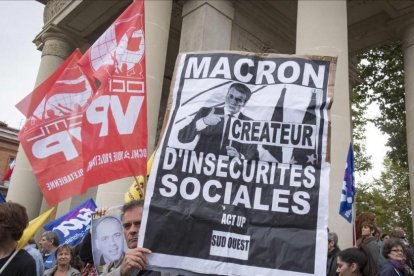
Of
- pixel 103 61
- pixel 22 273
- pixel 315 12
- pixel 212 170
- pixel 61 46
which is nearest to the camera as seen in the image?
pixel 212 170

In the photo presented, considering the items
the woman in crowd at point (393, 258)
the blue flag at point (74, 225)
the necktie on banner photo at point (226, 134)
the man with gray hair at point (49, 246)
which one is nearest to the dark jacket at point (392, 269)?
the woman in crowd at point (393, 258)

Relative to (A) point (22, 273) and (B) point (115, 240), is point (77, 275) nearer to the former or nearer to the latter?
(B) point (115, 240)

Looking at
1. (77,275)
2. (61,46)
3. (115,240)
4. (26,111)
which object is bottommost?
(77,275)

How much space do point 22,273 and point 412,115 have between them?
10.1 m

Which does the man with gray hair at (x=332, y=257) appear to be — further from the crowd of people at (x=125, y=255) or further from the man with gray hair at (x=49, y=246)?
the man with gray hair at (x=49, y=246)

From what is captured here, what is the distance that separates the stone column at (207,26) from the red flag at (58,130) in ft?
18.8

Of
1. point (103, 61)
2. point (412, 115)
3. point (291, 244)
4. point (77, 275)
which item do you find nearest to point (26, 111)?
point (103, 61)

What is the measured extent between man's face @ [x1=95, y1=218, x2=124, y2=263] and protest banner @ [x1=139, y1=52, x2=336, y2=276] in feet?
4.22

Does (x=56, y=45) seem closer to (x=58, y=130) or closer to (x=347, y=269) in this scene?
(x=58, y=130)

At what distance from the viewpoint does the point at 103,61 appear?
4426mm

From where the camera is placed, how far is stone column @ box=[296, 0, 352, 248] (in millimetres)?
6789

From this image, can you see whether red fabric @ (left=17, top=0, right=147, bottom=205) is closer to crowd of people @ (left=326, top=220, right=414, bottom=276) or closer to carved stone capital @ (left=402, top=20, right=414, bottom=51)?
crowd of people @ (left=326, top=220, right=414, bottom=276)

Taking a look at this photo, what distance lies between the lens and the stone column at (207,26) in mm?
10039

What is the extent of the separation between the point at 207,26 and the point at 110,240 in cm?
735
